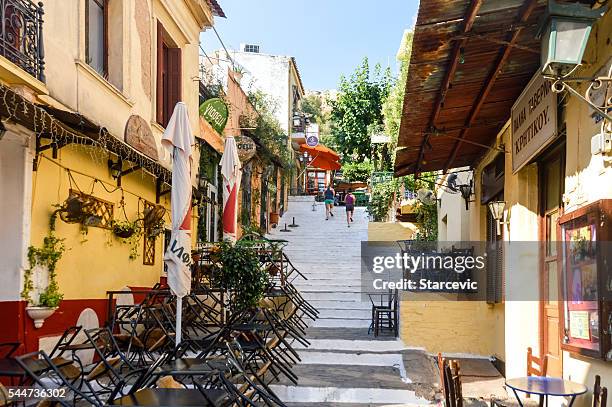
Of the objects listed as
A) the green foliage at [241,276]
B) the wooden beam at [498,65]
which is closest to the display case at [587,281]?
the wooden beam at [498,65]

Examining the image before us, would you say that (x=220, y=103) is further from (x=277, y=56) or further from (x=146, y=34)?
(x=277, y=56)

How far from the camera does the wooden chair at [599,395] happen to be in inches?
147

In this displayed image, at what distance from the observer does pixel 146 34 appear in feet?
31.9

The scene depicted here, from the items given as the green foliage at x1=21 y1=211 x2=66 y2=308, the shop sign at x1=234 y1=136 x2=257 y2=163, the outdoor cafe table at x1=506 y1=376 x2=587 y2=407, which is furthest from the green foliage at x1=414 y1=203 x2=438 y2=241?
the green foliage at x1=21 y1=211 x2=66 y2=308

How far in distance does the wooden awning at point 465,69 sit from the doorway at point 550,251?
0.93 m

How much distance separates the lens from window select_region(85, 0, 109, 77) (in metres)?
7.98

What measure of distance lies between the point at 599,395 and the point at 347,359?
438cm

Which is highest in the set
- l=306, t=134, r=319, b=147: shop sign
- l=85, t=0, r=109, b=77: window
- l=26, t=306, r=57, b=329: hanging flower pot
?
l=306, t=134, r=319, b=147: shop sign

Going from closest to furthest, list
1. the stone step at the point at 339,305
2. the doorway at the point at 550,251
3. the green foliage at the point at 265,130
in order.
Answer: the doorway at the point at 550,251 < the stone step at the point at 339,305 < the green foliage at the point at 265,130

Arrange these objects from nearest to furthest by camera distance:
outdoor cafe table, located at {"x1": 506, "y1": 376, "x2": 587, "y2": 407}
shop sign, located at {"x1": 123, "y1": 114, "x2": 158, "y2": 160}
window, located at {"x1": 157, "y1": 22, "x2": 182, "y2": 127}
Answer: outdoor cafe table, located at {"x1": 506, "y1": 376, "x2": 587, "y2": 407} < shop sign, located at {"x1": 123, "y1": 114, "x2": 158, "y2": 160} < window, located at {"x1": 157, "y1": 22, "x2": 182, "y2": 127}

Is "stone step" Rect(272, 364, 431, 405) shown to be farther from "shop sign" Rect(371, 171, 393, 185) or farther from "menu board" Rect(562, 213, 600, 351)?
"shop sign" Rect(371, 171, 393, 185)

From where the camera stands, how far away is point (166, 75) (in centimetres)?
1120

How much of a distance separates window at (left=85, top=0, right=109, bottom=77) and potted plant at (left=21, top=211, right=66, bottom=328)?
2.82 metres

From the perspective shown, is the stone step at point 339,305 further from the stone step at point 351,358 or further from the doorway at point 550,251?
the doorway at point 550,251
